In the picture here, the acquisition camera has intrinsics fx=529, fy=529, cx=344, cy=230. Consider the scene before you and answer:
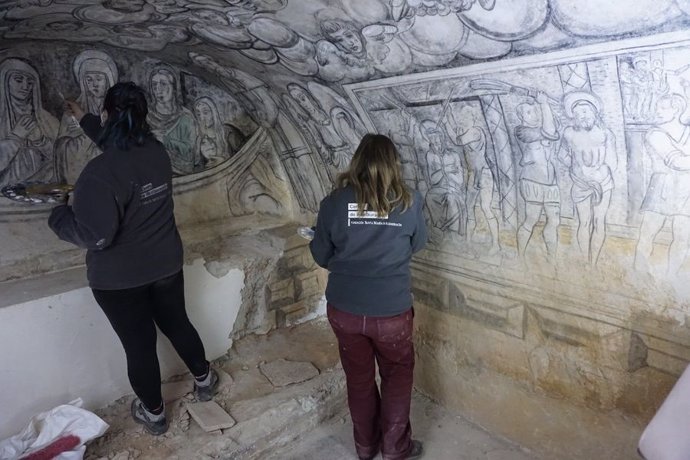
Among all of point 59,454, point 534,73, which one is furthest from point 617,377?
point 59,454

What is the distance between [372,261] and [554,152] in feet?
3.56

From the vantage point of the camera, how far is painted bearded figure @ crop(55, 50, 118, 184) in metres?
3.84

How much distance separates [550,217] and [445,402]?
1.72 metres

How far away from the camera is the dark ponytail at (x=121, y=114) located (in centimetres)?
255

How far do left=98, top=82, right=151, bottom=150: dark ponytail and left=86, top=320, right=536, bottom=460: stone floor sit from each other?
183 cm

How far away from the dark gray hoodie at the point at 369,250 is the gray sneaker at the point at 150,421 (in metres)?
1.40

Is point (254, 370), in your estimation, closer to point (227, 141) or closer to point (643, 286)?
point (227, 141)

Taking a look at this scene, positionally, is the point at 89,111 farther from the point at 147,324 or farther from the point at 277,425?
the point at 277,425

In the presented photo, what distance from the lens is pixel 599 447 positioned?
302cm

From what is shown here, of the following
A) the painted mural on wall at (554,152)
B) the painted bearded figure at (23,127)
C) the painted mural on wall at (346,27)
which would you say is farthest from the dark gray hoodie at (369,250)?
the painted bearded figure at (23,127)

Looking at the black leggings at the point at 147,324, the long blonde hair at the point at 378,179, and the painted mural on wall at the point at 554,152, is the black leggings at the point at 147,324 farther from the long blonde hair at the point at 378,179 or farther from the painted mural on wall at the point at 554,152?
the painted mural on wall at the point at 554,152

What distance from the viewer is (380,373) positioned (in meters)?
3.09

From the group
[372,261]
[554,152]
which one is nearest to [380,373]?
[372,261]

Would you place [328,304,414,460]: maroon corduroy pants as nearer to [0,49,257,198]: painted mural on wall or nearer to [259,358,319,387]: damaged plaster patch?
[259,358,319,387]: damaged plaster patch
